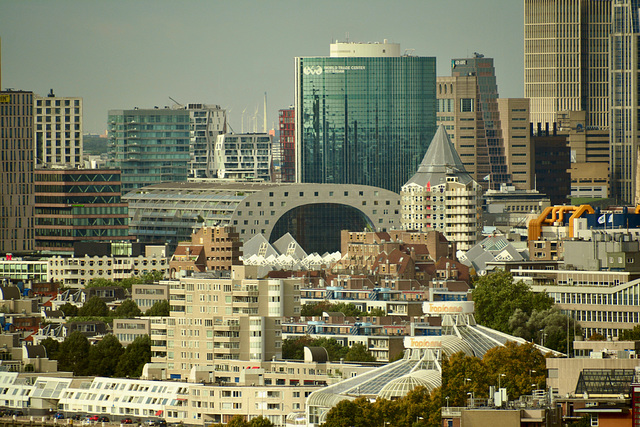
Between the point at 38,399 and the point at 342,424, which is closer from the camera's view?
the point at 342,424

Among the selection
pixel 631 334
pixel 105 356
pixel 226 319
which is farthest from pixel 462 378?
pixel 105 356

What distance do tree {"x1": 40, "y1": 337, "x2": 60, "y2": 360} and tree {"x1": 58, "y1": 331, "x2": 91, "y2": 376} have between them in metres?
0.64

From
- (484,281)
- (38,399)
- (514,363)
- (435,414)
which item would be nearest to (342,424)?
(435,414)

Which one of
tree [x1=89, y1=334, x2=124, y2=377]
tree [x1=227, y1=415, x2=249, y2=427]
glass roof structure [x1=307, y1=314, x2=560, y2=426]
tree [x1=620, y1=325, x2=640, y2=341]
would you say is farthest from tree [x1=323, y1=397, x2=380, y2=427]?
tree [x1=89, y1=334, x2=124, y2=377]

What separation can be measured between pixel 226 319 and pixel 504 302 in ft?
93.1

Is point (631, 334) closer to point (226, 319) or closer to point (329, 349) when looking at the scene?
point (329, 349)

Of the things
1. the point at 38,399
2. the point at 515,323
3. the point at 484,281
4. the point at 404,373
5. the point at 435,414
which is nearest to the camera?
the point at 435,414

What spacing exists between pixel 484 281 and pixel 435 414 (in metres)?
70.7

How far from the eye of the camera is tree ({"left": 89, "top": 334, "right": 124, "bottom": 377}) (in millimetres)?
171500

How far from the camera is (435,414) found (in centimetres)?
12400

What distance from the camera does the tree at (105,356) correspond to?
563ft

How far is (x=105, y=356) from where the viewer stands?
571ft

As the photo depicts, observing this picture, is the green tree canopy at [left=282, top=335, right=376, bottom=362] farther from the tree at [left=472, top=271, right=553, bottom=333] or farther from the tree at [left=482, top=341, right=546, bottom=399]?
the tree at [left=482, top=341, right=546, bottom=399]

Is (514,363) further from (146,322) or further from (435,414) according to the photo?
(146,322)
